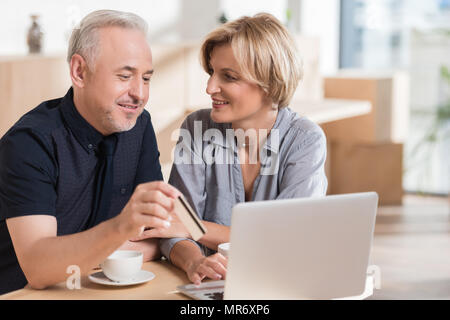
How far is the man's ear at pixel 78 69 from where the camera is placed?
6.15ft

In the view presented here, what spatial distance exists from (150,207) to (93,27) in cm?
61

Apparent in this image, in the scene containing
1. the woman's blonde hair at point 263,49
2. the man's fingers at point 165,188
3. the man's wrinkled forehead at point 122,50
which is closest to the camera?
the man's fingers at point 165,188

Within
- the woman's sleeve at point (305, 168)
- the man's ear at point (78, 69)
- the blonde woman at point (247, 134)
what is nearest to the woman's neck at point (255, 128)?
the blonde woman at point (247, 134)

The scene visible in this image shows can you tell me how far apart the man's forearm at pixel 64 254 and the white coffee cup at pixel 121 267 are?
2 cm

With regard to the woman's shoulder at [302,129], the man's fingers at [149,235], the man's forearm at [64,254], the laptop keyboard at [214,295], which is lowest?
the laptop keyboard at [214,295]

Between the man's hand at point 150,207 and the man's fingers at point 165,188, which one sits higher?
the man's fingers at point 165,188

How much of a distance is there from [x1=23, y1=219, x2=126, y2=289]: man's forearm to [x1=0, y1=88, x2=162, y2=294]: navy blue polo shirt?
4.3 inches

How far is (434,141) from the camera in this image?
19.6 ft

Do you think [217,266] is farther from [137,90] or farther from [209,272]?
[137,90]

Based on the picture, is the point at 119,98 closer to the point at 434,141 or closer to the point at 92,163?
the point at 92,163

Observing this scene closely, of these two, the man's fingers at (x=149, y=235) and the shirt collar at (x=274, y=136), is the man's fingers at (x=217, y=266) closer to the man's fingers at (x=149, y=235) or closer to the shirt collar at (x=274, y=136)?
the man's fingers at (x=149, y=235)

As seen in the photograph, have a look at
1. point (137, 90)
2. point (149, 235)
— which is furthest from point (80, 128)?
point (149, 235)

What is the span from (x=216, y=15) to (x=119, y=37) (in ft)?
11.4

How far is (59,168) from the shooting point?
6.06 ft
